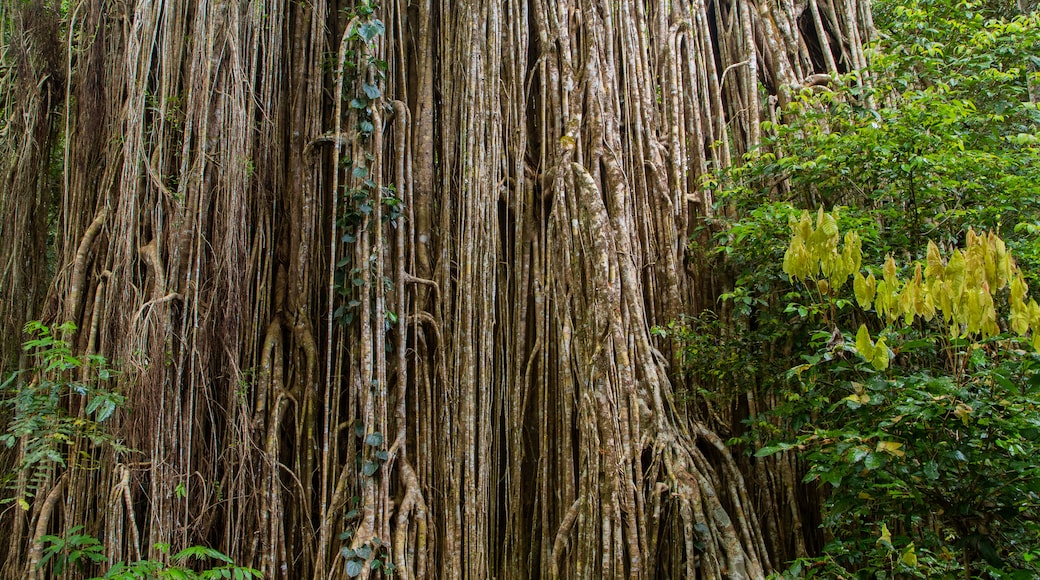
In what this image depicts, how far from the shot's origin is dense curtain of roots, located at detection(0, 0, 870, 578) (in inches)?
114

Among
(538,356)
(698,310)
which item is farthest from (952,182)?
(538,356)

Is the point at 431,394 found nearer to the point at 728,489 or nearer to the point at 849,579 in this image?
the point at 728,489

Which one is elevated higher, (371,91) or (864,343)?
(371,91)

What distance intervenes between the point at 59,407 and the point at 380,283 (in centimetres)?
126

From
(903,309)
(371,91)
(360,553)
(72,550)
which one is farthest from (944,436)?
(72,550)

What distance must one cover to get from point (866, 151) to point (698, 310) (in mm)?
1063

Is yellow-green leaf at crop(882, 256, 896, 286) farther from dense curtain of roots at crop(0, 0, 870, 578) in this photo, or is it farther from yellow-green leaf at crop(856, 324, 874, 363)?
dense curtain of roots at crop(0, 0, 870, 578)

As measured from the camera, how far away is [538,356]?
11.2 ft

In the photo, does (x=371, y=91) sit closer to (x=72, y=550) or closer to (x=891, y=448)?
(x=72, y=550)

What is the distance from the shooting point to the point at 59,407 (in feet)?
9.12

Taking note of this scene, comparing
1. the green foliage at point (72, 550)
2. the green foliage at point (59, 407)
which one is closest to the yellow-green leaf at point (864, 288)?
the green foliage at point (59, 407)

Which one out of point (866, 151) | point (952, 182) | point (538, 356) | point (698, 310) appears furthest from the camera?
point (698, 310)

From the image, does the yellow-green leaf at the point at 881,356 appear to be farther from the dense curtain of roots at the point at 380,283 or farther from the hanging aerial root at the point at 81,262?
the hanging aerial root at the point at 81,262

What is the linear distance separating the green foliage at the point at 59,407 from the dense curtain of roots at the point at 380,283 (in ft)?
0.28
